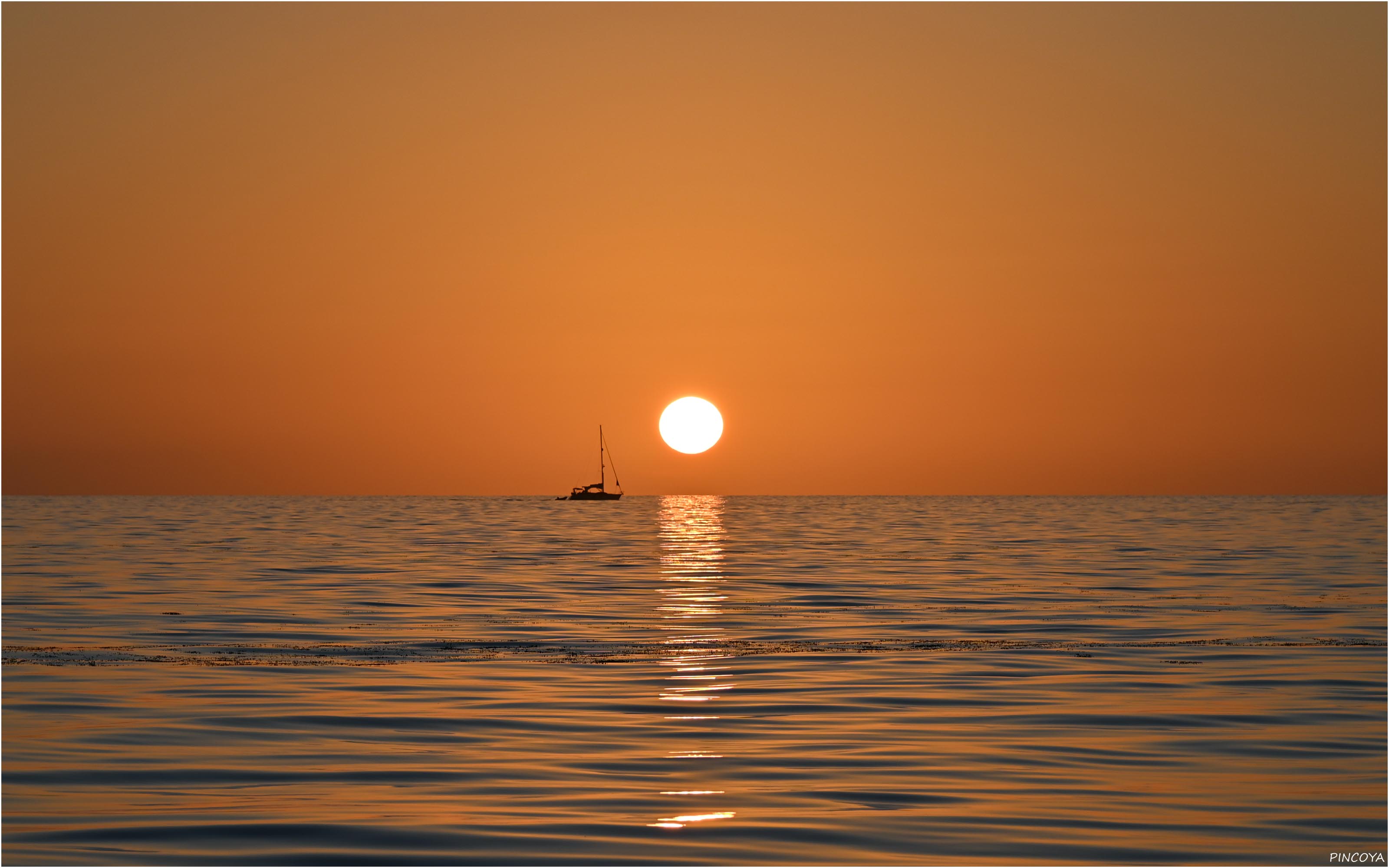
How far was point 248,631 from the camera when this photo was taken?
30484 millimetres

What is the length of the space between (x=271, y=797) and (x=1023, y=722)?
29.9 ft

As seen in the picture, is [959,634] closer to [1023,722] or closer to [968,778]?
[1023,722]

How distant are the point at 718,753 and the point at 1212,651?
1296cm

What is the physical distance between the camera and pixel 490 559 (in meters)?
61.1

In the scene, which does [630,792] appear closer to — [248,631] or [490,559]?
[248,631]

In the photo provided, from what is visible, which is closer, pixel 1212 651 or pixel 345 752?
pixel 345 752

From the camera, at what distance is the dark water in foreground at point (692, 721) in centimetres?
1345

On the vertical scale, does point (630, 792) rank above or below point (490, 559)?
below

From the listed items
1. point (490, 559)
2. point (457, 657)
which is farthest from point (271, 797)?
point (490, 559)

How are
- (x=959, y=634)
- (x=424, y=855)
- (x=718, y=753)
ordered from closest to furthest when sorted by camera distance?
(x=424, y=855)
(x=718, y=753)
(x=959, y=634)

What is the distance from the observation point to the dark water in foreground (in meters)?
13.5

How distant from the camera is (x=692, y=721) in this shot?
63.9 ft

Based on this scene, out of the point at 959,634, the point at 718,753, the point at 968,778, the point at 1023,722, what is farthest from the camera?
the point at 959,634

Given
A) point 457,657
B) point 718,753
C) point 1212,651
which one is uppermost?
point 1212,651
